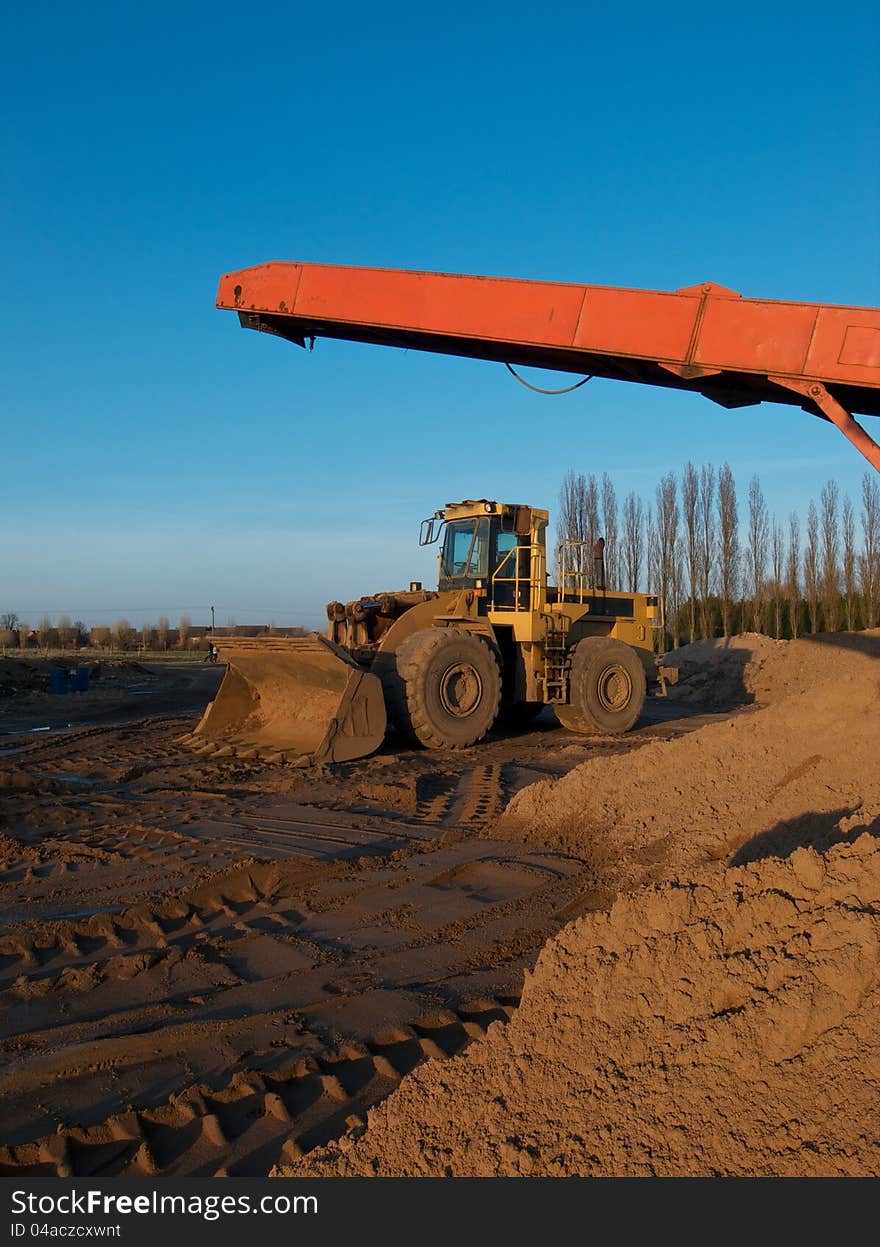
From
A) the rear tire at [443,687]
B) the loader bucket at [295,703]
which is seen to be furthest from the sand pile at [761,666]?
the loader bucket at [295,703]

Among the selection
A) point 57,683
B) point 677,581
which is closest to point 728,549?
point 677,581

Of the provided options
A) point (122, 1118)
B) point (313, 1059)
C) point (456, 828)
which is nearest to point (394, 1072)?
point (313, 1059)

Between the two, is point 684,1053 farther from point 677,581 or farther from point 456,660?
point 677,581

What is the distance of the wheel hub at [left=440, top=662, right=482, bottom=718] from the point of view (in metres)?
10.7

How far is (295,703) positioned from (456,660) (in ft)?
6.06

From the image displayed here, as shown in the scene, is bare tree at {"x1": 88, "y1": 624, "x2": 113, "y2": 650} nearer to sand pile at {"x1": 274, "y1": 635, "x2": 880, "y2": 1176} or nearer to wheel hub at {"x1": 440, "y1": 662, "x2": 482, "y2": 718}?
wheel hub at {"x1": 440, "y1": 662, "x2": 482, "y2": 718}

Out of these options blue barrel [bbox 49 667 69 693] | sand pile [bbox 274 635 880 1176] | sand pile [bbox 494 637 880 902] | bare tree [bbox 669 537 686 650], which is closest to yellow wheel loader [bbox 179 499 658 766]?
sand pile [bbox 494 637 880 902]

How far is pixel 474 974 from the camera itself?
4219mm

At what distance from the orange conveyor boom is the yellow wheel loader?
391cm

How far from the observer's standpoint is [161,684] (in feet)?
86.6

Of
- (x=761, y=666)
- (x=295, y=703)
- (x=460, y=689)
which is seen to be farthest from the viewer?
(x=761, y=666)

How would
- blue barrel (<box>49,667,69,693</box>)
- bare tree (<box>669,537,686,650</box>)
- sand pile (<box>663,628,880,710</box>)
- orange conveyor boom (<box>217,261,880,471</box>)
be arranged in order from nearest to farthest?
orange conveyor boom (<box>217,261,880,471</box>) < sand pile (<box>663,628,880,710</box>) < blue barrel (<box>49,667,69,693</box>) < bare tree (<box>669,537,686,650</box>)

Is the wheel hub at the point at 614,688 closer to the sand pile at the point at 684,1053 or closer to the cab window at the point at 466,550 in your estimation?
the cab window at the point at 466,550

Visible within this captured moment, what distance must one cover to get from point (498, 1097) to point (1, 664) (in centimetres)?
2573
